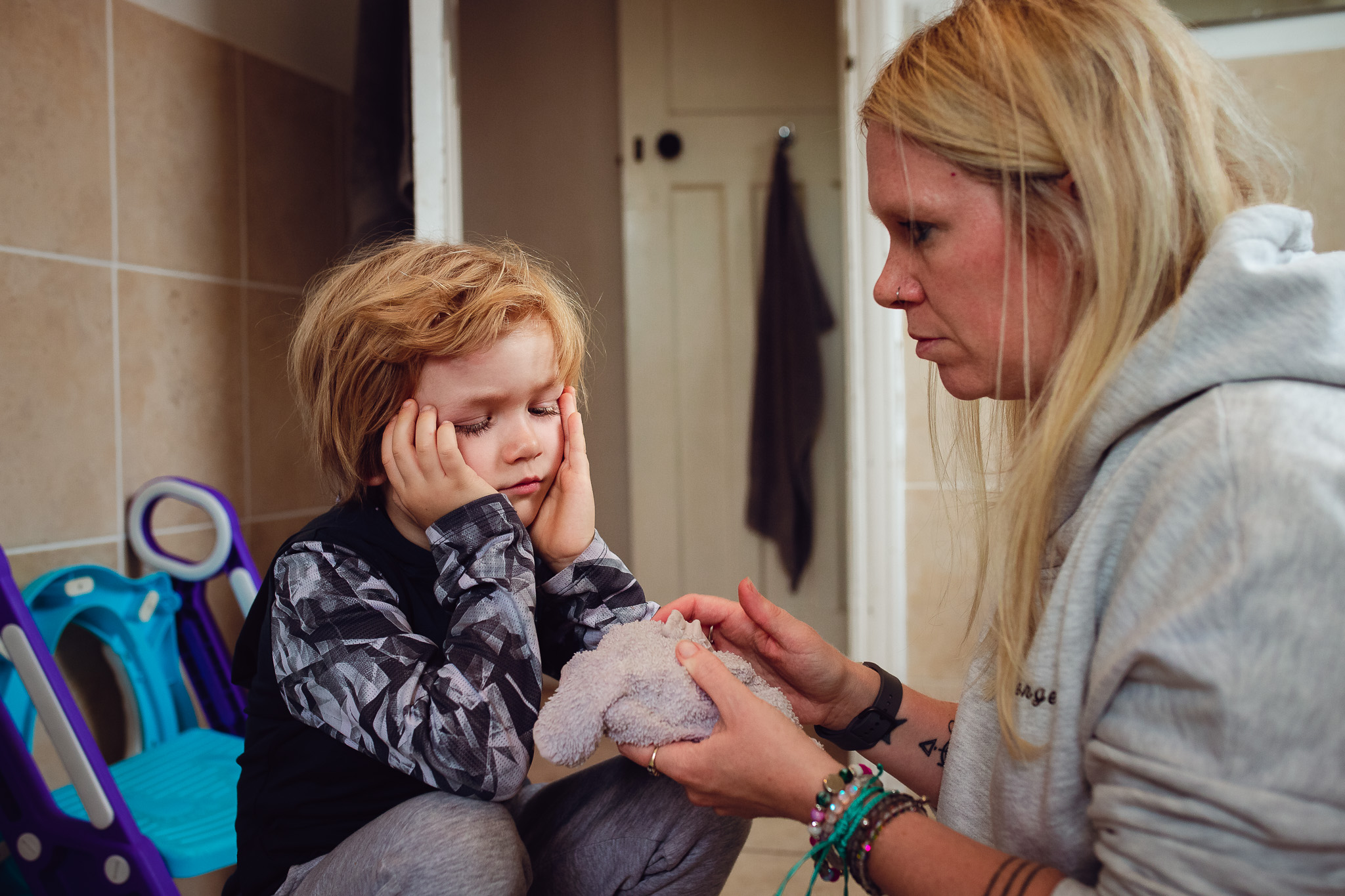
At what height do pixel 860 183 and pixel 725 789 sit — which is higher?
pixel 860 183

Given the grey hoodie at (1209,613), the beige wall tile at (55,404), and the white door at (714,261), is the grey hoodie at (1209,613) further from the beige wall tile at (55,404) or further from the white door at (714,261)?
the white door at (714,261)

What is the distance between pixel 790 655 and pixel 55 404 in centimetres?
126

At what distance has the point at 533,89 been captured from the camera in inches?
106

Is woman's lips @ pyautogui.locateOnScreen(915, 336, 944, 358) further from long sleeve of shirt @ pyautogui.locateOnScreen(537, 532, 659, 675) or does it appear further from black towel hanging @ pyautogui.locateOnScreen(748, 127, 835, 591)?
black towel hanging @ pyautogui.locateOnScreen(748, 127, 835, 591)

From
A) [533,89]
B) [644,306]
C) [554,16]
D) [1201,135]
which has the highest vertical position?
[554,16]

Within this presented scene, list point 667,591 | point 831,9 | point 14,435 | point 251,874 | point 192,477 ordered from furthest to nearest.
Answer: point 667,591 < point 831,9 < point 192,477 < point 14,435 < point 251,874

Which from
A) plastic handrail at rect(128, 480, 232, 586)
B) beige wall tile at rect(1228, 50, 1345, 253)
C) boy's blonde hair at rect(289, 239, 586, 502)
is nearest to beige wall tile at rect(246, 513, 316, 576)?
plastic handrail at rect(128, 480, 232, 586)

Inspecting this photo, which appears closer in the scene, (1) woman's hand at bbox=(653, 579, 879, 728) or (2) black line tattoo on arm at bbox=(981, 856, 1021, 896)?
(2) black line tattoo on arm at bbox=(981, 856, 1021, 896)

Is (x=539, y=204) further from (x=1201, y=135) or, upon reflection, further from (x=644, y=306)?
(x=1201, y=135)

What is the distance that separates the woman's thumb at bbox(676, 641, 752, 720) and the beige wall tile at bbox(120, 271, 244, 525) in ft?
4.06

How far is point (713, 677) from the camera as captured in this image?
28.9 inches

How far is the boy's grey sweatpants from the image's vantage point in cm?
71

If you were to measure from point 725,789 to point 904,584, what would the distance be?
111cm

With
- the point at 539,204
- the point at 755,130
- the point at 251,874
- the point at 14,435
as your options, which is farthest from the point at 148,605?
the point at 755,130
